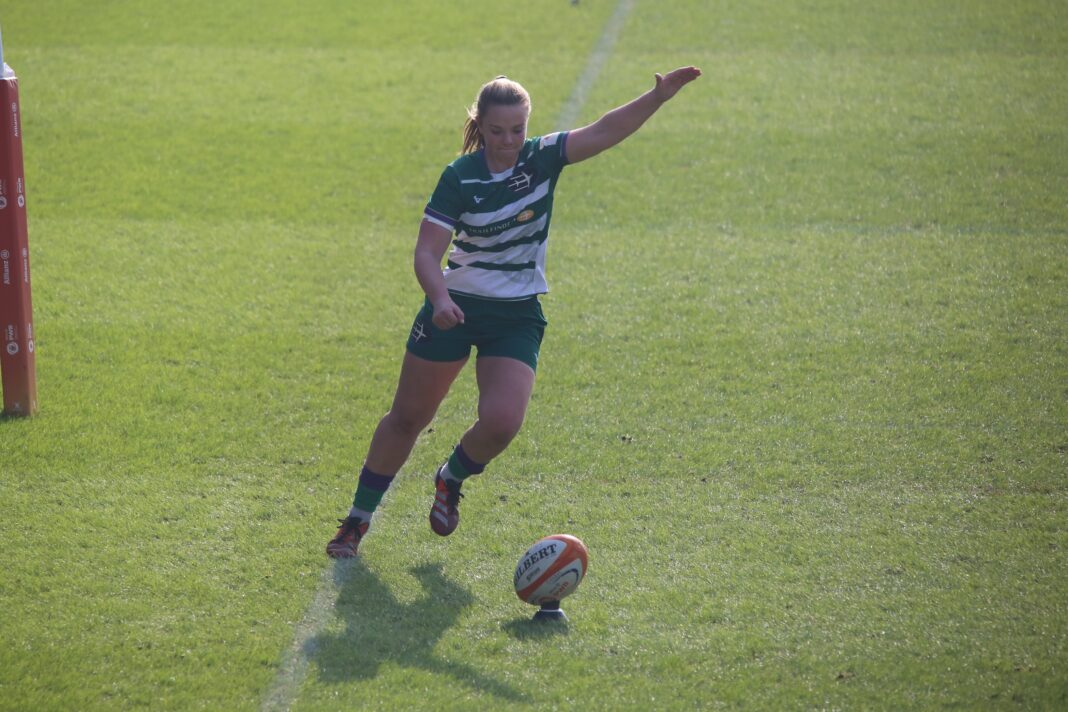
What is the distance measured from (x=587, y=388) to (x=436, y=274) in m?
2.31

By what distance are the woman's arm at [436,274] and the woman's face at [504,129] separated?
1.39ft

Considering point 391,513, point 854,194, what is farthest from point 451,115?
point 391,513

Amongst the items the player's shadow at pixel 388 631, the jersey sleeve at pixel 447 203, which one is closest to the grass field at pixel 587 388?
the player's shadow at pixel 388 631

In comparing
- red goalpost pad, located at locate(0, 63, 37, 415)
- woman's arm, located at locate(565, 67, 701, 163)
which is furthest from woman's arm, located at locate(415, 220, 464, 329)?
red goalpost pad, located at locate(0, 63, 37, 415)

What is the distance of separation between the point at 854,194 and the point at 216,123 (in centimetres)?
599

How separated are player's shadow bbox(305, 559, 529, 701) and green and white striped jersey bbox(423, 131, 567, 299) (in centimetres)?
132

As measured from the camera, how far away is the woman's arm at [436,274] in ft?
15.9

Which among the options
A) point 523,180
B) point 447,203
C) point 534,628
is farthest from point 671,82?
point 534,628

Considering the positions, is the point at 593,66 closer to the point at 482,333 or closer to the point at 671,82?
the point at 671,82

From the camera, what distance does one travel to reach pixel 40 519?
221 inches

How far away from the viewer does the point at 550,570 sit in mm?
4820

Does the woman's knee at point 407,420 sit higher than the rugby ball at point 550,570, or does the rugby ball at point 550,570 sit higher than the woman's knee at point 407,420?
the woman's knee at point 407,420

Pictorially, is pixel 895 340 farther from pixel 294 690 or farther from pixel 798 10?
pixel 798 10

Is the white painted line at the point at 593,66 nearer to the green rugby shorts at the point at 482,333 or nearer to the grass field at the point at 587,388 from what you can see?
the grass field at the point at 587,388
